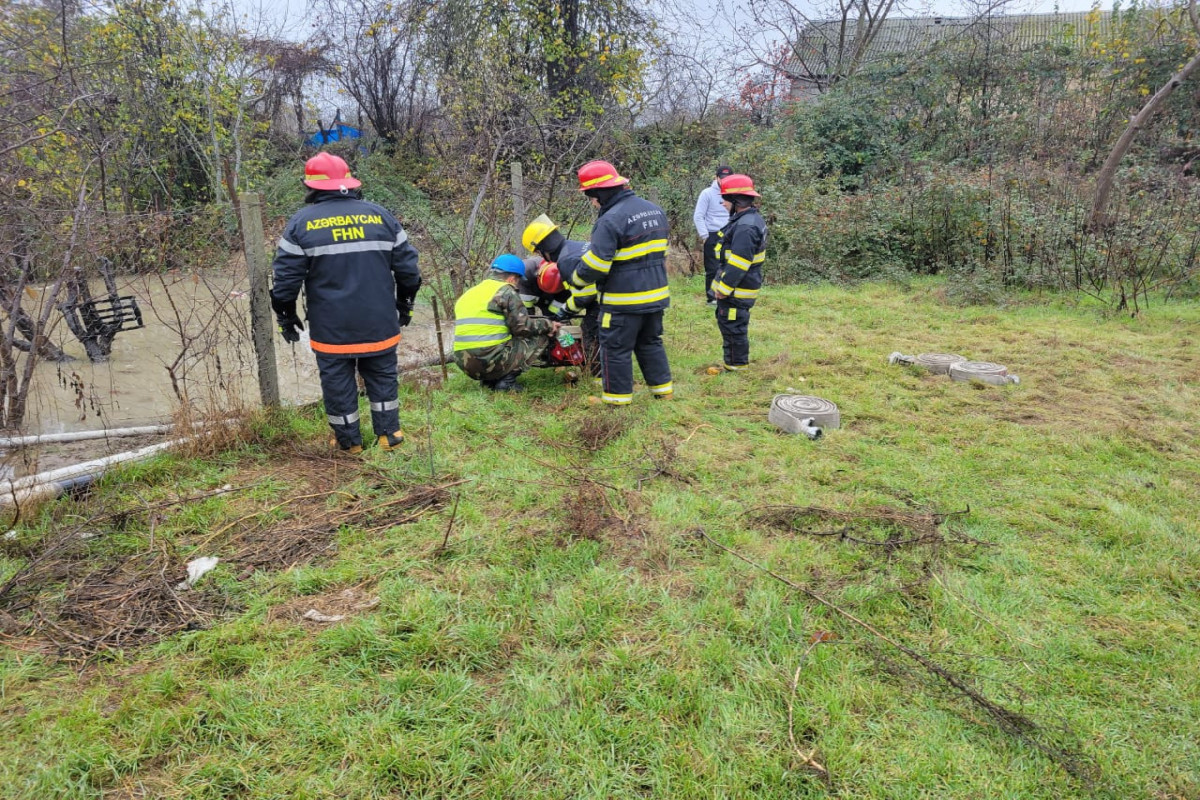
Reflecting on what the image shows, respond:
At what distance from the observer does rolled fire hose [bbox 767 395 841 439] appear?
188 inches

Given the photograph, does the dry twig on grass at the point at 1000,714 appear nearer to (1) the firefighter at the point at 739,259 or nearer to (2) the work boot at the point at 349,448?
(2) the work boot at the point at 349,448

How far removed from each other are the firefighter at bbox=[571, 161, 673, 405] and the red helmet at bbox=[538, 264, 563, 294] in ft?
1.53

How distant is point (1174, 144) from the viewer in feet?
40.1

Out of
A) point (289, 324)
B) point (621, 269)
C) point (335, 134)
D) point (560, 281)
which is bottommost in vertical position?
point (289, 324)

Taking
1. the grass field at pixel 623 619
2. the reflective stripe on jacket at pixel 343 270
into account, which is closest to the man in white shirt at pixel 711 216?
the grass field at pixel 623 619

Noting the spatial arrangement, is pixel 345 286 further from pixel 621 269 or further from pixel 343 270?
pixel 621 269

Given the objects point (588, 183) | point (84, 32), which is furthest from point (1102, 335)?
point (84, 32)

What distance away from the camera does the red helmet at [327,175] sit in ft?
13.5

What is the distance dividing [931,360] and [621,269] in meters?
3.21

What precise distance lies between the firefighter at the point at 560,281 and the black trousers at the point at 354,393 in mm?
1692

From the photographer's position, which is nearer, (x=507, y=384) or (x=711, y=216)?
(x=507, y=384)

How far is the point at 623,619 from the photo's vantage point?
110 inches

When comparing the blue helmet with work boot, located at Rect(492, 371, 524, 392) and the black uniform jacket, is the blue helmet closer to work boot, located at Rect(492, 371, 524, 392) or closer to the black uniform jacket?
the black uniform jacket

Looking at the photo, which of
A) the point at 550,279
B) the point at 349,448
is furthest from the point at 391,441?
the point at 550,279
